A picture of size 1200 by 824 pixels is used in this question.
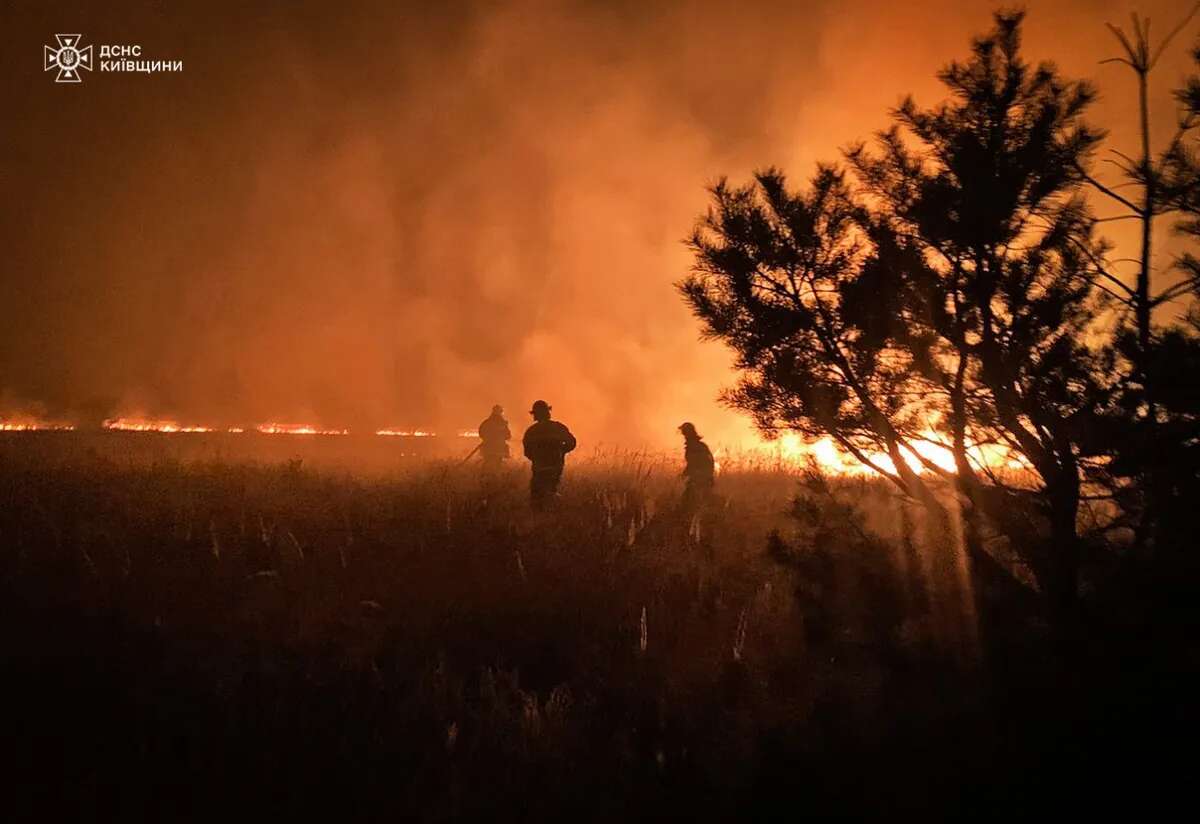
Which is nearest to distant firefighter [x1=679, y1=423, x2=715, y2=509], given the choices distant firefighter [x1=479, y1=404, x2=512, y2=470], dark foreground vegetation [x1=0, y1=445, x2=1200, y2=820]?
dark foreground vegetation [x1=0, y1=445, x2=1200, y2=820]

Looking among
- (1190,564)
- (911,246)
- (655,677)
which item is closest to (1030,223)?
(911,246)

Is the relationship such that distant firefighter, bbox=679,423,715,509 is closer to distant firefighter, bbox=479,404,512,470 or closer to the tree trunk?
distant firefighter, bbox=479,404,512,470

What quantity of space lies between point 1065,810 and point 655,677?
2183 mm

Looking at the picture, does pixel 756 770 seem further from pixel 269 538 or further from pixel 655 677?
pixel 269 538

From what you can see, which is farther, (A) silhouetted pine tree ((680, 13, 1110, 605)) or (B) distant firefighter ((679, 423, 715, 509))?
(B) distant firefighter ((679, 423, 715, 509))

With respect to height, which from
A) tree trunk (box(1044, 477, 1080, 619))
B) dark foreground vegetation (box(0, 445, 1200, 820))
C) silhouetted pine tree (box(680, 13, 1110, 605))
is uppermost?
silhouetted pine tree (box(680, 13, 1110, 605))

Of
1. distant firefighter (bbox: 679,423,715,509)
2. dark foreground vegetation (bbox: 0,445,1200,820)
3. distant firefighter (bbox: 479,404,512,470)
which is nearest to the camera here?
dark foreground vegetation (bbox: 0,445,1200,820)

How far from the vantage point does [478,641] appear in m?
4.42

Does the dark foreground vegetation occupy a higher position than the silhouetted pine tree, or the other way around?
the silhouetted pine tree

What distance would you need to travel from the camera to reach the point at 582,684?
12.8 ft

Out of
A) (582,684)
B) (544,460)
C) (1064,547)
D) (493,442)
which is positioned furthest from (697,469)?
(1064,547)

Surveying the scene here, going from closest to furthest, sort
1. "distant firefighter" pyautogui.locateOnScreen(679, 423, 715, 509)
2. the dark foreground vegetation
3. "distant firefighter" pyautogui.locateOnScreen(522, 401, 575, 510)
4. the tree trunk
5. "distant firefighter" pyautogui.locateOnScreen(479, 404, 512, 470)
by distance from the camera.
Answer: the dark foreground vegetation, the tree trunk, "distant firefighter" pyautogui.locateOnScreen(522, 401, 575, 510), "distant firefighter" pyautogui.locateOnScreen(679, 423, 715, 509), "distant firefighter" pyautogui.locateOnScreen(479, 404, 512, 470)

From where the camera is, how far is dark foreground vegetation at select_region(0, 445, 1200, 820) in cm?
260

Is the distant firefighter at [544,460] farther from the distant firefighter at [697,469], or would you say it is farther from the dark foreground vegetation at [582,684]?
Answer: the dark foreground vegetation at [582,684]
